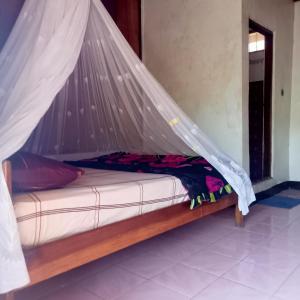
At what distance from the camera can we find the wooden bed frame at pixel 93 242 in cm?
138

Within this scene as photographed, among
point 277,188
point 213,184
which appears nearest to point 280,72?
point 277,188

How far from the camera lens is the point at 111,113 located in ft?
10.8

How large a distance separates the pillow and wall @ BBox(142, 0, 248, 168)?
7.57 feet

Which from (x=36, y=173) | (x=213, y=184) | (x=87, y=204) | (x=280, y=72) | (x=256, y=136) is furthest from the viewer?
(x=256, y=136)

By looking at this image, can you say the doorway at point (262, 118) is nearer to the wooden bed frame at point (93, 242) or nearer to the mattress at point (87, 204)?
the wooden bed frame at point (93, 242)

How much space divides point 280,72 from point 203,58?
1.28 metres

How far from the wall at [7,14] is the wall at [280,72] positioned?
2.70 meters

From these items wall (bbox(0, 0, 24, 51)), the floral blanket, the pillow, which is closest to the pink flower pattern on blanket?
the floral blanket

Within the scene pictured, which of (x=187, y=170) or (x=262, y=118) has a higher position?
(x=262, y=118)

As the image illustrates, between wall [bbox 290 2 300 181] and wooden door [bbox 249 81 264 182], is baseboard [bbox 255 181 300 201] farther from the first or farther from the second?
wooden door [bbox 249 81 264 182]

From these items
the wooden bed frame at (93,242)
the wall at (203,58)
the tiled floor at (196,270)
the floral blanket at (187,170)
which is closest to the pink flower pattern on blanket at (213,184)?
the floral blanket at (187,170)

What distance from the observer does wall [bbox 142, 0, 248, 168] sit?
3.38m

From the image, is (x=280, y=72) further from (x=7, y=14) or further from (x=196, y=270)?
(x=7, y=14)

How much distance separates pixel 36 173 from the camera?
1.48 m
